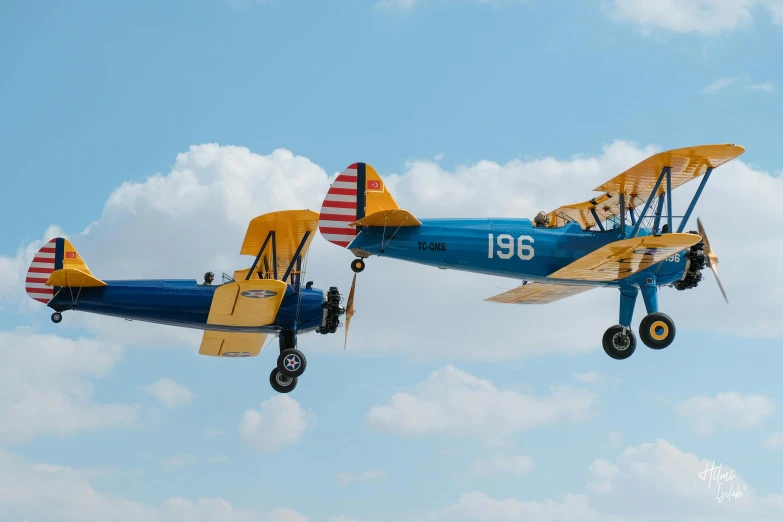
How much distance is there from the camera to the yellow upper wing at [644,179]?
2248cm

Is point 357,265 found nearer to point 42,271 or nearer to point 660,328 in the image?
point 660,328

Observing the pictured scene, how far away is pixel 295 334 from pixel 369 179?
13.3ft

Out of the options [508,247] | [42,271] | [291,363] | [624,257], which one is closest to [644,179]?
[624,257]

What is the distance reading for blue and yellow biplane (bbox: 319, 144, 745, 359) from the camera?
898 inches

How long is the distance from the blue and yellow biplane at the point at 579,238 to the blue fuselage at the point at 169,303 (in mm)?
3163

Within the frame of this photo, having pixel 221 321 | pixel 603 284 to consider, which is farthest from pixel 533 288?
pixel 221 321

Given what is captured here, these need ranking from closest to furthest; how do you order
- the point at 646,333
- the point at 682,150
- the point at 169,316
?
the point at 682,150 → the point at 646,333 → the point at 169,316

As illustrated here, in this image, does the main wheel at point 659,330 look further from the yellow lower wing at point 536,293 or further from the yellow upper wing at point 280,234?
the yellow upper wing at point 280,234

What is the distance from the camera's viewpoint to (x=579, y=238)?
78.0 feet

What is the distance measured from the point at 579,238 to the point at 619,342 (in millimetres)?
2207

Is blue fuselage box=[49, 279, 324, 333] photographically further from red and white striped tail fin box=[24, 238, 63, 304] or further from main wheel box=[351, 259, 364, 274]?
main wheel box=[351, 259, 364, 274]

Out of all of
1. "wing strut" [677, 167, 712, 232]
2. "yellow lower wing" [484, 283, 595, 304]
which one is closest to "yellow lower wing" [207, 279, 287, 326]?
"yellow lower wing" [484, 283, 595, 304]

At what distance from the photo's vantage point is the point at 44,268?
87.9 ft

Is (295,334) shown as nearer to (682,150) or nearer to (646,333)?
(646,333)
